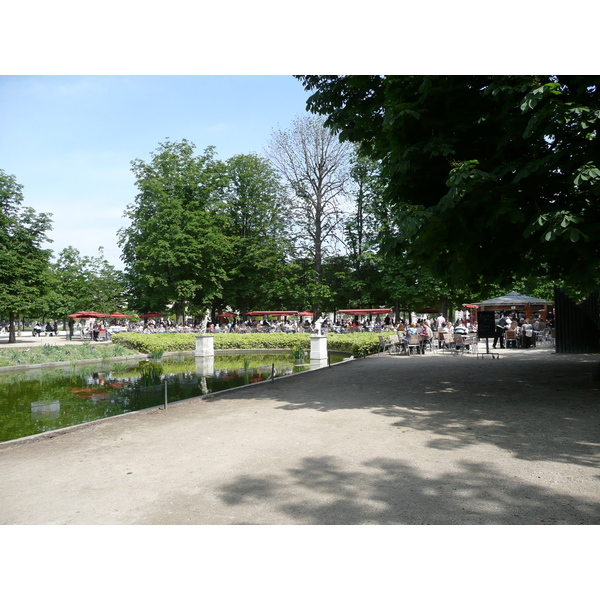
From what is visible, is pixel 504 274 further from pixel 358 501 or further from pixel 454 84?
pixel 358 501

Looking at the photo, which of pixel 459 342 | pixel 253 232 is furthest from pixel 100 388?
pixel 253 232

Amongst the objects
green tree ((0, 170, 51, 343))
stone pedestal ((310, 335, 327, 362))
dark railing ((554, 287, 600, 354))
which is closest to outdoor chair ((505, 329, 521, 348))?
dark railing ((554, 287, 600, 354))

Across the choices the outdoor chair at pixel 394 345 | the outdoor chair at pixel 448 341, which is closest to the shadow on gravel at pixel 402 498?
the outdoor chair at pixel 448 341

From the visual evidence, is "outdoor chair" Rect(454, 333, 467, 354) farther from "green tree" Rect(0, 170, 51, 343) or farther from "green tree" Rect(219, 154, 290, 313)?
"green tree" Rect(0, 170, 51, 343)

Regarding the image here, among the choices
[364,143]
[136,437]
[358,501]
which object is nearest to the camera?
[358,501]

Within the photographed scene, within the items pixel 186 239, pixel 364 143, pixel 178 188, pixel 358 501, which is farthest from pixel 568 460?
pixel 178 188

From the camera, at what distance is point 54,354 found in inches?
730

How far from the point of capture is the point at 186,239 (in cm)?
3406

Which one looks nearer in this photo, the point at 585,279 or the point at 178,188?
the point at 585,279

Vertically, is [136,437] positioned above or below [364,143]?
below

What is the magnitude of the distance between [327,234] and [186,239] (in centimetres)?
1135

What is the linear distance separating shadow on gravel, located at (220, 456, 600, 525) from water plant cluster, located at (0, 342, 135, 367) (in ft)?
51.5

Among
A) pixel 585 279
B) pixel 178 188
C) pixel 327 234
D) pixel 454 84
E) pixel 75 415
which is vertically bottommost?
A: pixel 75 415

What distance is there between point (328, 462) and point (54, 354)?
16980 millimetres
